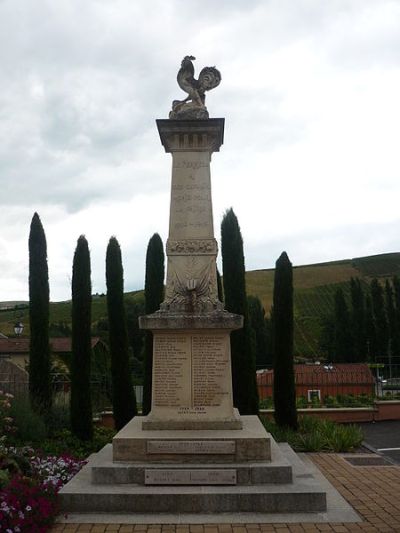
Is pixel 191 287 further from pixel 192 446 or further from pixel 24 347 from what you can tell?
pixel 24 347

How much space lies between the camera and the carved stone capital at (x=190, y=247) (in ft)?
25.8

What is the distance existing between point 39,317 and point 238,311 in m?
5.44

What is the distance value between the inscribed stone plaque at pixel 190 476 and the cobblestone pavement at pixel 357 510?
803 millimetres

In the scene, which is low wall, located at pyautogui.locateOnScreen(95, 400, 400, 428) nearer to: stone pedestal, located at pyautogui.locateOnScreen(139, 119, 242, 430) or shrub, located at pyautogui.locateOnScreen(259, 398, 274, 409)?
shrub, located at pyautogui.locateOnScreen(259, 398, 274, 409)

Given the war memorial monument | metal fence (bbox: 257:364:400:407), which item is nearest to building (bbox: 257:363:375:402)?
metal fence (bbox: 257:364:400:407)

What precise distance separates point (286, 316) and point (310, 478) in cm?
754

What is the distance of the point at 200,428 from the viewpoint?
7145 mm

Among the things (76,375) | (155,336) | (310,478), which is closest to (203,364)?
(155,336)

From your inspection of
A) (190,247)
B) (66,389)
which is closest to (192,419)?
(190,247)

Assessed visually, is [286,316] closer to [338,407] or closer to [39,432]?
[338,407]

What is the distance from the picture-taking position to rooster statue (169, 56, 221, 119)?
28.3 feet

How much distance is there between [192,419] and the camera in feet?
23.7

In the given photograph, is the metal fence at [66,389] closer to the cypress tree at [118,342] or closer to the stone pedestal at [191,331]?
the cypress tree at [118,342]

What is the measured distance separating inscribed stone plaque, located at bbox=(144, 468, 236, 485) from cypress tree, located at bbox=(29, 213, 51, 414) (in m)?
6.86
